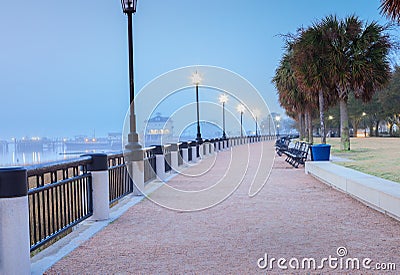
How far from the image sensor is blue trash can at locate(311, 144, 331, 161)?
16.5m

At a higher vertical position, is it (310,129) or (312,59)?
(312,59)

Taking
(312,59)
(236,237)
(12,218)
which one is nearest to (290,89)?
(312,59)

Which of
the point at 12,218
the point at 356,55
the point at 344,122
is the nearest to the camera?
the point at 12,218

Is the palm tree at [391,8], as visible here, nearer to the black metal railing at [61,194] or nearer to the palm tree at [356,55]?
the black metal railing at [61,194]

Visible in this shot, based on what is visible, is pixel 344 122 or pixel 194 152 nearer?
pixel 344 122

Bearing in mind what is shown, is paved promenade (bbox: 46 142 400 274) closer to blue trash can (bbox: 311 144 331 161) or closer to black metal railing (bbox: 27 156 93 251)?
black metal railing (bbox: 27 156 93 251)

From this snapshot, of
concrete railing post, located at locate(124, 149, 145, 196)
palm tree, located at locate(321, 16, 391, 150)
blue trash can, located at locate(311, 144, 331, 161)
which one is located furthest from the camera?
palm tree, located at locate(321, 16, 391, 150)

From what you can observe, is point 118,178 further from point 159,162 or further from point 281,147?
point 281,147

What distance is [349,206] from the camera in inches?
349

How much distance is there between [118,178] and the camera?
31.8 ft

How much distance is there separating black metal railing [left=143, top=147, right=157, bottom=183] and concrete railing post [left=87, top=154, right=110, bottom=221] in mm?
4825

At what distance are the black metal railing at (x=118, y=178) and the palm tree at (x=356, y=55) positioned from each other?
14833 mm

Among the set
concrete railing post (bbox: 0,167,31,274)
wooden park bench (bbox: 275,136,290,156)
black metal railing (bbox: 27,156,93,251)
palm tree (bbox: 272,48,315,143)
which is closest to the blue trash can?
wooden park bench (bbox: 275,136,290,156)

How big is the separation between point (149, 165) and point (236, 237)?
7.22 m
